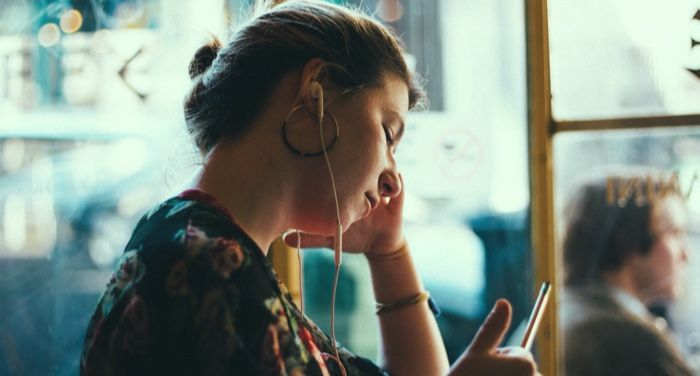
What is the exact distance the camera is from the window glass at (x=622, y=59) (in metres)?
1.66

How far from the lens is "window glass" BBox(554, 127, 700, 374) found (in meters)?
1.67

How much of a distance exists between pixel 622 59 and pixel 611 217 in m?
0.36

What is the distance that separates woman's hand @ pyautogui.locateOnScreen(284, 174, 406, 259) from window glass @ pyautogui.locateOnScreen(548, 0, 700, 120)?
22.7 inches

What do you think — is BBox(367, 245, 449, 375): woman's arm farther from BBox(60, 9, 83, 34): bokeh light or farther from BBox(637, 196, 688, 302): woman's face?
BBox(60, 9, 83, 34): bokeh light

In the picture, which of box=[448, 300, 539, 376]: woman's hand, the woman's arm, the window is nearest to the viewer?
box=[448, 300, 539, 376]: woman's hand

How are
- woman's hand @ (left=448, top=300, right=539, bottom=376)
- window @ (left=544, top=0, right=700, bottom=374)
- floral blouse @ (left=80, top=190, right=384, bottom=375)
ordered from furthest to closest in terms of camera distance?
window @ (left=544, top=0, right=700, bottom=374), woman's hand @ (left=448, top=300, right=539, bottom=376), floral blouse @ (left=80, top=190, right=384, bottom=375)

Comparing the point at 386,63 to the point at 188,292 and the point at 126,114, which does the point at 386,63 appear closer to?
the point at 188,292

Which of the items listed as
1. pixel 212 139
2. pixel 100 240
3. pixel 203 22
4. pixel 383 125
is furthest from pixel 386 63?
pixel 100 240

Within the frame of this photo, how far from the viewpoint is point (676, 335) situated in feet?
5.70

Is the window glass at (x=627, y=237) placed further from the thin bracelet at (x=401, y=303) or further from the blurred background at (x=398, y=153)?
the thin bracelet at (x=401, y=303)

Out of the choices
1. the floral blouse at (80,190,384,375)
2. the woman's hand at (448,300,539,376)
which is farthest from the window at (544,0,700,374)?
the floral blouse at (80,190,384,375)

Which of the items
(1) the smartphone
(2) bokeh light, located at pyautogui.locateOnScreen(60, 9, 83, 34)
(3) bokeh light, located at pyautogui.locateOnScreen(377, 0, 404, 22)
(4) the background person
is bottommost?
(4) the background person

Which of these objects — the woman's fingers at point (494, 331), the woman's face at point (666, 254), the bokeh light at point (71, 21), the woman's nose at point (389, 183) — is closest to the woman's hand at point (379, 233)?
the woman's nose at point (389, 183)

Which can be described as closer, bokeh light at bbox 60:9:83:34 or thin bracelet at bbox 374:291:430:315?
thin bracelet at bbox 374:291:430:315
